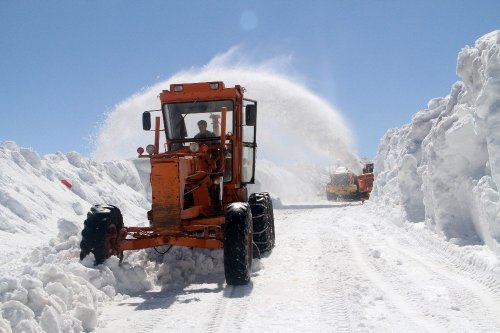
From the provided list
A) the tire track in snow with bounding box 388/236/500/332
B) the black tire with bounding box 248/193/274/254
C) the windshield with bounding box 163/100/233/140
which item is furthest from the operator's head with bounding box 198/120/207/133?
the tire track in snow with bounding box 388/236/500/332

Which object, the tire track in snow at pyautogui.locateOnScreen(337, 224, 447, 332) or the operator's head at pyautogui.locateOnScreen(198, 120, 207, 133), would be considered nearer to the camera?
the tire track in snow at pyautogui.locateOnScreen(337, 224, 447, 332)

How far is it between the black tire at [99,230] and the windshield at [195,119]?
1748 millimetres

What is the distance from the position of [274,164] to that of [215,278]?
5464 cm

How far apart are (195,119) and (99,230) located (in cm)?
245

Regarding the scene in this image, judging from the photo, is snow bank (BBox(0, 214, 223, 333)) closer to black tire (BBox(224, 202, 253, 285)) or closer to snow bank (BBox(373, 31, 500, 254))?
black tire (BBox(224, 202, 253, 285))

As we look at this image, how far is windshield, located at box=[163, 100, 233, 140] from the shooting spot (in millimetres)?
7848

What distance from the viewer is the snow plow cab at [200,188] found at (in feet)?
20.6

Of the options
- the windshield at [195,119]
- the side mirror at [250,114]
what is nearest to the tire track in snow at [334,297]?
the side mirror at [250,114]

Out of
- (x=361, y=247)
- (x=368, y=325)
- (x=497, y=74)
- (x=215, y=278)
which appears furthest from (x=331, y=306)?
(x=497, y=74)

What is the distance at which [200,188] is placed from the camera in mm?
7316

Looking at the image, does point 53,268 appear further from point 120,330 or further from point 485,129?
point 485,129

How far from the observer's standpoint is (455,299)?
5.14m

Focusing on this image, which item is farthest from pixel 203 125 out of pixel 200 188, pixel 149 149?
pixel 200 188

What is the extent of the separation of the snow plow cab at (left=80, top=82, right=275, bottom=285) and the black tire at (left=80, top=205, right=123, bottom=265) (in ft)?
0.04
